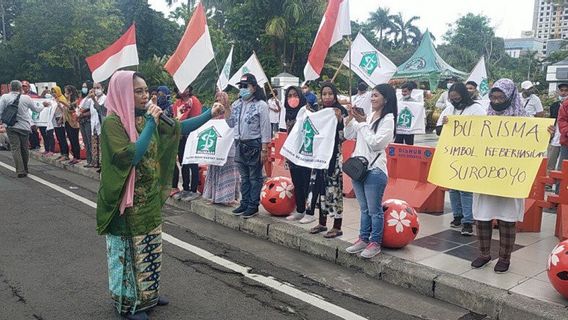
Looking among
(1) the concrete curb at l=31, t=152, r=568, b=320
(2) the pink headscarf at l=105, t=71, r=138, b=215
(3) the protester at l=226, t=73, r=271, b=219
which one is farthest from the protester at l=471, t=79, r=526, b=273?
(2) the pink headscarf at l=105, t=71, r=138, b=215

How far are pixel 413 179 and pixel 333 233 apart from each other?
84.9 inches

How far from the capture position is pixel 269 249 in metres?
5.93

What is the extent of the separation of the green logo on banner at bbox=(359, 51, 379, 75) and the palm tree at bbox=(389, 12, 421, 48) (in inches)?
2665

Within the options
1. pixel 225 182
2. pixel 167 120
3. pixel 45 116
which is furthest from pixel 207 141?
pixel 45 116

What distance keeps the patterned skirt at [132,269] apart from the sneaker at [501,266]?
3.07 metres

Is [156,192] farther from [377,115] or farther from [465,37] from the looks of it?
[465,37]

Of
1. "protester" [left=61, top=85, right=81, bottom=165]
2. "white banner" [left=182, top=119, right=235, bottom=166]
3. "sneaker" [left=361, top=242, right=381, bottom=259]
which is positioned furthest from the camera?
"protester" [left=61, top=85, right=81, bottom=165]

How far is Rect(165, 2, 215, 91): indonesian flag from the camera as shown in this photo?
734cm

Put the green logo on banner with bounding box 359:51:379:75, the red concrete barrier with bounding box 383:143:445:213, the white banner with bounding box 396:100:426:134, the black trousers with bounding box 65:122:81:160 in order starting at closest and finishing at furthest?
the red concrete barrier with bounding box 383:143:445:213, the green logo on banner with bounding box 359:51:379:75, the white banner with bounding box 396:100:426:134, the black trousers with bounding box 65:122:81:160

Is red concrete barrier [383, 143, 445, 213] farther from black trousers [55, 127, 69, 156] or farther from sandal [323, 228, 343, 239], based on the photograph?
black trousers [55, 127, 69, 156]

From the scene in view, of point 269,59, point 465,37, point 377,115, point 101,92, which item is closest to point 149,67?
point 269,59

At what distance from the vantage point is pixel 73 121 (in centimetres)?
1163

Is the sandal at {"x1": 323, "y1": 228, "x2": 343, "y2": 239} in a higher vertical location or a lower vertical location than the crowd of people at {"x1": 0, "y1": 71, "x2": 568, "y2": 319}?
lower

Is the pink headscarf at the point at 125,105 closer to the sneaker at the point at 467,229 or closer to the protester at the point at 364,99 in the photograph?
the sneaker at the point at 467,229
